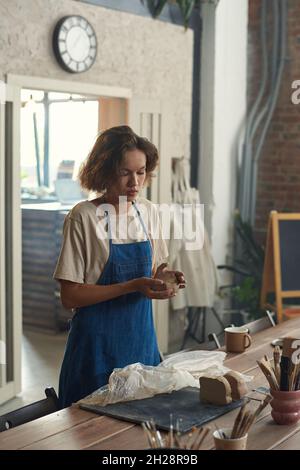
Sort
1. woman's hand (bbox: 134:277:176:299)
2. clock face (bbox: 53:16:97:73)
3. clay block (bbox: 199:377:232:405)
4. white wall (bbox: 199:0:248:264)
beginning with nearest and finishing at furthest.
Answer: clay block (bbox: 199:377:232:405) < woman's hand (bbox: 134:277:176:299) < clock face (bbox: 53:16:97:73) < white wall (bbox: 199:0:248:264)

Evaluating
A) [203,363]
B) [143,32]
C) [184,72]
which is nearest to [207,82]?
[184,72]

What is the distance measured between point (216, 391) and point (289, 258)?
140 inches

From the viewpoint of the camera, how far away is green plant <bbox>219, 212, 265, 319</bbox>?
635 cm

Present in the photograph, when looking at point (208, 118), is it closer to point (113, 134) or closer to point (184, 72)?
point (184, 72)

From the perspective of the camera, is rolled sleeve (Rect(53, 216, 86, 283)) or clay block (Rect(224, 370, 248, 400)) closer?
clay block (Rect(224, 370, 248, 400))

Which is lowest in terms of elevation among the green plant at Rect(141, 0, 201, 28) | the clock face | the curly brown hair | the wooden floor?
the wooden floor

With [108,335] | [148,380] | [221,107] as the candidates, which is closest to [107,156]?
[108,335]

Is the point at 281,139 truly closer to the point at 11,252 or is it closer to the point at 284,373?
the point at 11,252

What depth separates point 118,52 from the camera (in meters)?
5.57

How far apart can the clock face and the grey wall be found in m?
0.05

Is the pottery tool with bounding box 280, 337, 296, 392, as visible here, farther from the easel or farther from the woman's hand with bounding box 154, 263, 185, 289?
the easel

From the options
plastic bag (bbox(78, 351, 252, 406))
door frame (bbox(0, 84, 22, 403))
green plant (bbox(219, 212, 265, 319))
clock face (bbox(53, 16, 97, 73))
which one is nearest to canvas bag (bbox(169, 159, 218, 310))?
green plant (bbox(219, 212, 265, 319))

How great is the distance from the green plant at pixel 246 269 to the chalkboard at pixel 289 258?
0.58 meters

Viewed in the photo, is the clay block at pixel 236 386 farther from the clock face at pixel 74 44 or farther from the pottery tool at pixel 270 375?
the clock face at pixel 74 44
